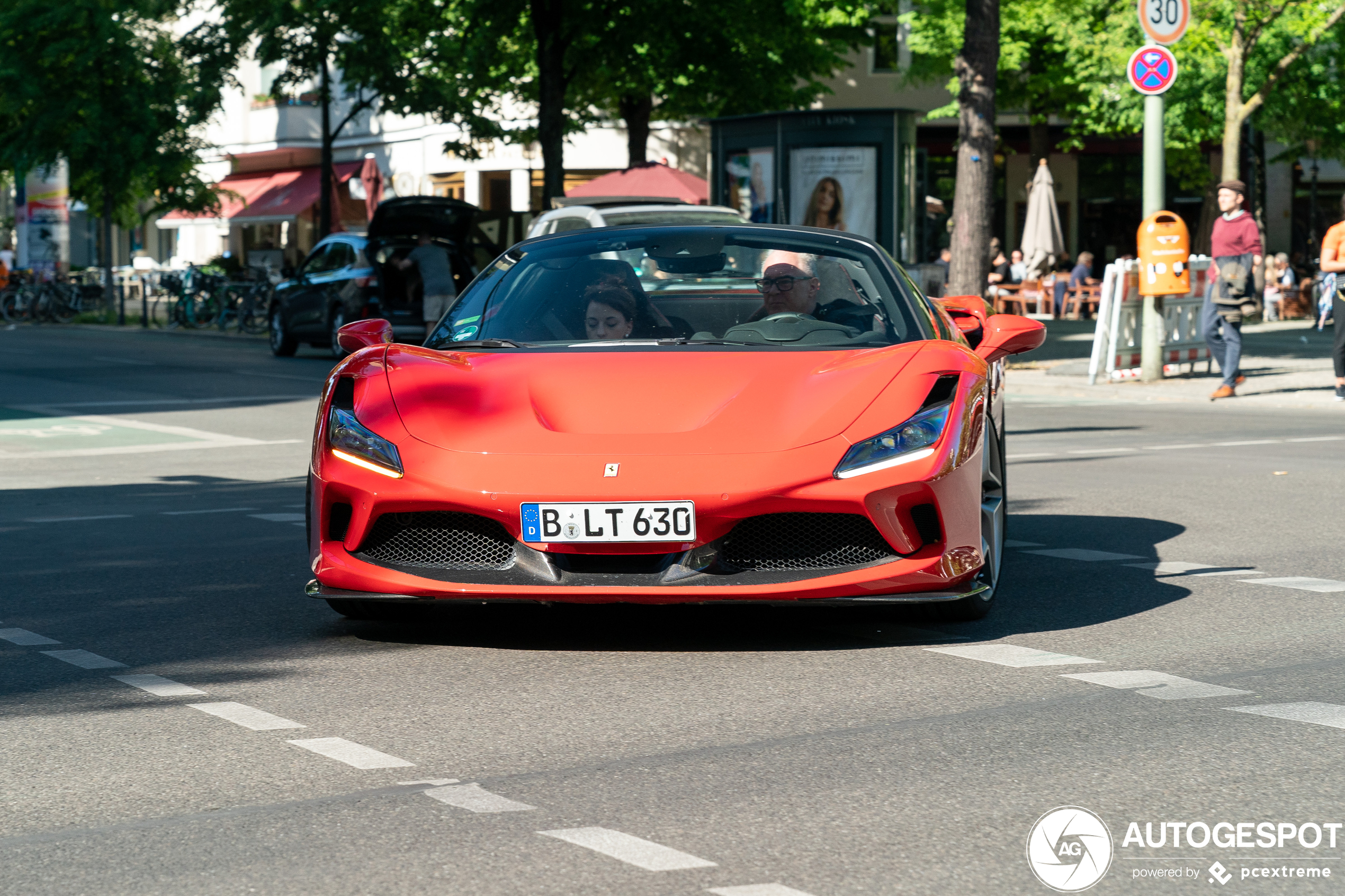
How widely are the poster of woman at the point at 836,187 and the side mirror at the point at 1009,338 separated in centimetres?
1718

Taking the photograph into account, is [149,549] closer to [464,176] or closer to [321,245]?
[321,245]

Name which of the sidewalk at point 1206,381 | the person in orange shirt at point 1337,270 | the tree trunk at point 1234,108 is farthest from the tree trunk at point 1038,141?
the person in orange shirt at point 1337,270

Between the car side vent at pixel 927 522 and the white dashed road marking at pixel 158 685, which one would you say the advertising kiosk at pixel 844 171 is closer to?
the car side vent at pixel 927 522

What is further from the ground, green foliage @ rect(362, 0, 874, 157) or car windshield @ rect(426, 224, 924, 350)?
green foliage @ rect(362, 0, 874, 157)

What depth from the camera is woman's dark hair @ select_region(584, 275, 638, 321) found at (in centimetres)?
676

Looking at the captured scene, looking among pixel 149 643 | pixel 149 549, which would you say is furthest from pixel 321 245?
pixel 149 643

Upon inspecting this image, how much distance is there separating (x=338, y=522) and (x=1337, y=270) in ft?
41.6

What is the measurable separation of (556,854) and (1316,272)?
3865 centimetres

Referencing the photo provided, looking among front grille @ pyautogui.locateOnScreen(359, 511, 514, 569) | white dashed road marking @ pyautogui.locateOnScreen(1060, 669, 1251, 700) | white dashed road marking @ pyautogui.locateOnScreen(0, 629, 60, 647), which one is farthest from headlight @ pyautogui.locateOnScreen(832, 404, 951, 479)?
white dashed road marking @ pyautogui.locateOnScreen(0, 629, 60, 647)

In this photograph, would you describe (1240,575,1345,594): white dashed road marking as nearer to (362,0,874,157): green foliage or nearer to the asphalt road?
the asphalt road

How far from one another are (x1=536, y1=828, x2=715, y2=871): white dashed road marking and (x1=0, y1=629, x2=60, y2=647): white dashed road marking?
2904 millimetres

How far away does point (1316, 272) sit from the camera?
130 ft

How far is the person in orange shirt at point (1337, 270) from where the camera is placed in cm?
1641

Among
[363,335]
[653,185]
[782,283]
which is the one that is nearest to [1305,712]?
[782,283]
